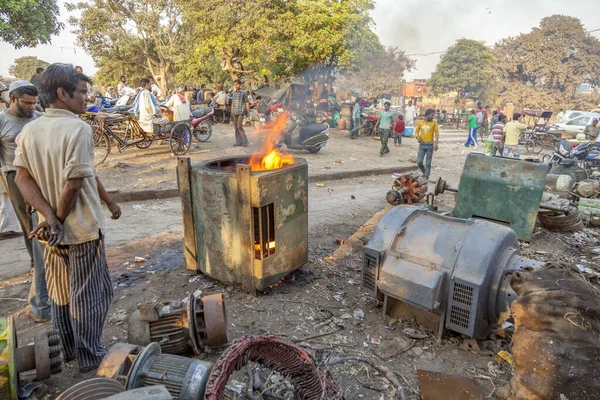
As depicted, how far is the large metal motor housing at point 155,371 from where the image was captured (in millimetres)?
2139

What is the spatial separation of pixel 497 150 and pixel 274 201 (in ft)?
37.4

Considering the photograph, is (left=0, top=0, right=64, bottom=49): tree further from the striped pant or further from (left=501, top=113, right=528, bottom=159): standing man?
(left=501, top=113, right=528, bottom=159): standing man

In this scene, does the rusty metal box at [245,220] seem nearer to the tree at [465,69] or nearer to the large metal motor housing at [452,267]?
the large metal motor housing at [452,267]

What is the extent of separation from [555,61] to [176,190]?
40889 millimetres

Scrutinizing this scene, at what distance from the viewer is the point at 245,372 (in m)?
2.75

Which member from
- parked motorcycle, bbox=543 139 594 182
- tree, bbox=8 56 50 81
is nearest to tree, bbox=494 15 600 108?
parked motorcycle, bbox=543 139 594 182

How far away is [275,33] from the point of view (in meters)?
16.5

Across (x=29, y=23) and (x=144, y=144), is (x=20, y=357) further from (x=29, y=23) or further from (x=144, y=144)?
(x=29, y=23)

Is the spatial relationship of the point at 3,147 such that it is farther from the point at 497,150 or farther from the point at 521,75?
the point at 521,75

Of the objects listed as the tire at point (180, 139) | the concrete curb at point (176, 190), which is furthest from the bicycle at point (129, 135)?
the concrete curb at point (176, 190)

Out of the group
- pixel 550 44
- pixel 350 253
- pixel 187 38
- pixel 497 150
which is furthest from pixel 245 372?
pixel 550 44

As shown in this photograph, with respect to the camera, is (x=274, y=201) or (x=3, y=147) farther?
(x=274, y=201)

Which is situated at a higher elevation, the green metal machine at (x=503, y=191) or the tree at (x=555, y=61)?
the tree at (x=555, y=61)

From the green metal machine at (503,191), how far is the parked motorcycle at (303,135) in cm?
661
